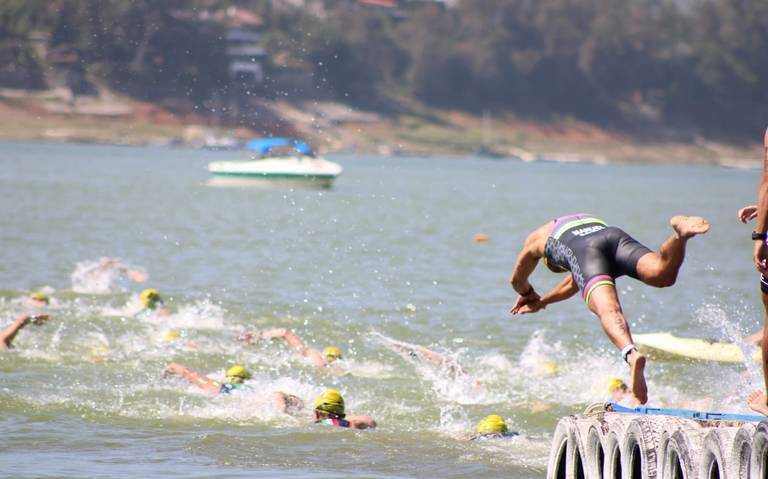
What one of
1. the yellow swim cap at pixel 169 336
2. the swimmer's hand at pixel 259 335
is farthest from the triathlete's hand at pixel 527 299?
the yellow swim cap at pixel 169 336

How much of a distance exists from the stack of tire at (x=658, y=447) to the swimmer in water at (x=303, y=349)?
8.19 meters

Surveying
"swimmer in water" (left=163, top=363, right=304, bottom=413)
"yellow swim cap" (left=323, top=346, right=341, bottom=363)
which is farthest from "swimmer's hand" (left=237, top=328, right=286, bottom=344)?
"swimmer in water" (left=163, top=363, right=304, bottom=413)

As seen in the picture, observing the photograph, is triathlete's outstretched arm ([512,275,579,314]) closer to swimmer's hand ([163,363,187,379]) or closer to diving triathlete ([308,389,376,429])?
diving triathlete ([308,389,376,429])

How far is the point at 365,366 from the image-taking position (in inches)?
711

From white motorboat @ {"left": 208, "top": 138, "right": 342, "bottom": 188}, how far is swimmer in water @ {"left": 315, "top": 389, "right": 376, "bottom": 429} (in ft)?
150

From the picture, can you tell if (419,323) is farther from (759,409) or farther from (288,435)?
(759,409)

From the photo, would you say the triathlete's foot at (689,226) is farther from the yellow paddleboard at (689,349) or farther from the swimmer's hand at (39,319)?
the yellow paddleboard at (689,349)

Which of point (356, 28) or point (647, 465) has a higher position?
point (356, 28)

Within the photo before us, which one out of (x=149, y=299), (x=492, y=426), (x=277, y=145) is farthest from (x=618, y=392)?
(x=277, y=145)

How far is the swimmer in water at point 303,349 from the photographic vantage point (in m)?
17.6

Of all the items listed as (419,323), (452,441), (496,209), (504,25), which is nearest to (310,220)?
(496,209)

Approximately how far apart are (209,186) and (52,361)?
1939 inches

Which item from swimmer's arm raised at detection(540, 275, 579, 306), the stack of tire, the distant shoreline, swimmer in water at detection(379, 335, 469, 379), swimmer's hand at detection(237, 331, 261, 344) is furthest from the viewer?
the distant shoreline

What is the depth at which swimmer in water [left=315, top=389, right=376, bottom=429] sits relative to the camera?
45.5 feet
